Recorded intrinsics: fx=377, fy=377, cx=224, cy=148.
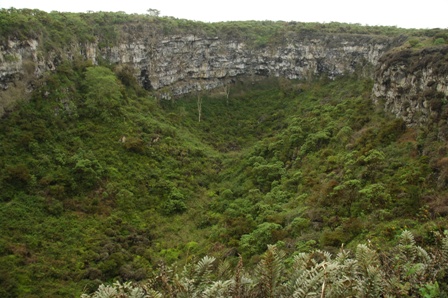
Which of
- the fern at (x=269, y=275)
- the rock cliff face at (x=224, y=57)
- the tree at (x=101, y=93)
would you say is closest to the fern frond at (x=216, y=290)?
the fern at (x=269, y=275)

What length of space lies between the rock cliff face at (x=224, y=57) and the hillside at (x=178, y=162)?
0.33 metres

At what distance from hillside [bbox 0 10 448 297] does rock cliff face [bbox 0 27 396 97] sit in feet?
1.07

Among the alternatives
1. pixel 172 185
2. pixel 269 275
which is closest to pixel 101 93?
pixel 172 185

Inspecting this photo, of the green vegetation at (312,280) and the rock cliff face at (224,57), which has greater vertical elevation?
the rock cliff face at (224,57)

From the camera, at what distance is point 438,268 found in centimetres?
501

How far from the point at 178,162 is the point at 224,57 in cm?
2470

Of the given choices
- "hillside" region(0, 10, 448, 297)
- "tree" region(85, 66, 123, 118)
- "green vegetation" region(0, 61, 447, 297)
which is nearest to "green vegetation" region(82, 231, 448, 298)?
"hillside" region(0, 10, 448, 297)

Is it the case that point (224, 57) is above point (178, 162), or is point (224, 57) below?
above

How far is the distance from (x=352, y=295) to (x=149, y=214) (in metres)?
25.6

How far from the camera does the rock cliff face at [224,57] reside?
45969 millimetres

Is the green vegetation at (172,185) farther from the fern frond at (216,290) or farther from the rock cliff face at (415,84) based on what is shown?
the fern frond at (216,290)

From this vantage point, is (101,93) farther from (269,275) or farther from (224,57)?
(269,275)

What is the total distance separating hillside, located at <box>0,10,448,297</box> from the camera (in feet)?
63.1

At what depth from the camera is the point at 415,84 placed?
24.4 meters
